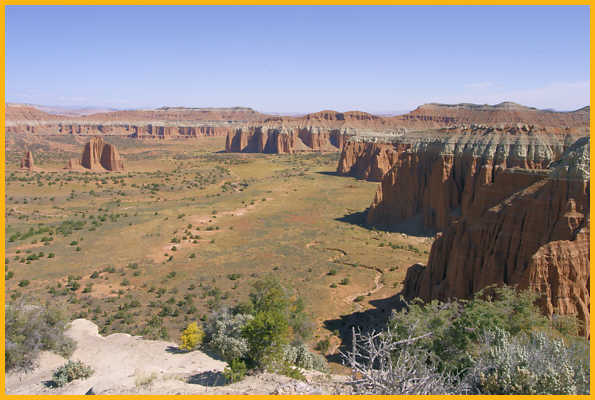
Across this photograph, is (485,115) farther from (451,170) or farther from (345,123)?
(451,170)

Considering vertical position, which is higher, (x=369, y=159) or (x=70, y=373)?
(x=369, y=159)

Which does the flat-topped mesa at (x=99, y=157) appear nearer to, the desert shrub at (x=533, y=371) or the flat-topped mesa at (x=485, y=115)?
the desert shrub at (x=533, y=371)

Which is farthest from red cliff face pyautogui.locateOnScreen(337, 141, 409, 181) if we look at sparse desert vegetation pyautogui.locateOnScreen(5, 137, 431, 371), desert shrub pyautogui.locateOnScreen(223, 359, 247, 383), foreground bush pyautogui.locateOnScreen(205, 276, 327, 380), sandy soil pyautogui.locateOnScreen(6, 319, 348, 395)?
desert shrub pyautogui.locateOnScreen(223, 359, 247, 383)

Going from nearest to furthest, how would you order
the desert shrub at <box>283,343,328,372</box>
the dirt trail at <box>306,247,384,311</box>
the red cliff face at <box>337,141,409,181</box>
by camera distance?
the desert shrub at <box>283,343,328,372</box> → the dirt trail at <box>306,247,384,311</box> → the red cliff face at <box>337,141,409,181</box>

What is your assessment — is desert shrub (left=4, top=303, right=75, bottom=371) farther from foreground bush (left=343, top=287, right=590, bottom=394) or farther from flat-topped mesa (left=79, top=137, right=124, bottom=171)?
flat-topped mesa (left=79, top=137, right=124, bottom=171)

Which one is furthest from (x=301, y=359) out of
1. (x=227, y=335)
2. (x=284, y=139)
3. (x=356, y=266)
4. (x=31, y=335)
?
(x=284, y=139)

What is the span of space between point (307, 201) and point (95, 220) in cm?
2625

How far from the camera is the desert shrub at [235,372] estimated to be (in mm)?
10719

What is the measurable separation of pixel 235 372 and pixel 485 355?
264 inches

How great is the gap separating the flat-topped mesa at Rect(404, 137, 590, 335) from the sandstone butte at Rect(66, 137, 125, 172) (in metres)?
71.7

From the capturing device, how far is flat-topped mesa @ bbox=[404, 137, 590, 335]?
41.2 ft

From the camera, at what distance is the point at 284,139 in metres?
127

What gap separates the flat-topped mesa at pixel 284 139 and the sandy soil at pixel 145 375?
4448 inches

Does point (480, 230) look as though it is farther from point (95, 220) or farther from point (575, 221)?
point (95, 220)
